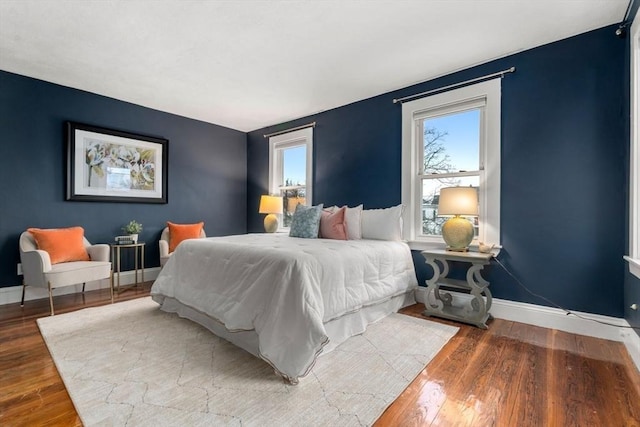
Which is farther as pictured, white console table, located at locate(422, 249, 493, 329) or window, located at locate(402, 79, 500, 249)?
window, located at locate(402, 79, 500, 249)

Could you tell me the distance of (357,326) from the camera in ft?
8.08

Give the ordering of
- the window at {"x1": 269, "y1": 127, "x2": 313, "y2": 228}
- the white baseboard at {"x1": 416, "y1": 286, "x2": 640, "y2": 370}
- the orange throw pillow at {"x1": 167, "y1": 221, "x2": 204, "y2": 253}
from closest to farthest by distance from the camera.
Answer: the white baseboard at {"x1": 416, "y1": 286, "x2": 640, "y2": 370} < the orange throw pillow at {"x1": 167, "y1": 221, "x2": 204, "y2": 253} < the window at {"x1": 269, "y1": 127, "x2": 313, "y2": 228}

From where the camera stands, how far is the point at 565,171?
258 centimetres

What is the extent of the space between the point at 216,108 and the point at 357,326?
142 inches

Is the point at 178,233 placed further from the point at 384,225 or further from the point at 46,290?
the point at 384,225

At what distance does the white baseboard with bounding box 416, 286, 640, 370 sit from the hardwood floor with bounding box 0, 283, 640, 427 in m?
0.07

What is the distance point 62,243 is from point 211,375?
268cm

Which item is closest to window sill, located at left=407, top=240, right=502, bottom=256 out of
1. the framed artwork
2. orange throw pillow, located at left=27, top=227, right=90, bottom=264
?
the framed artwork

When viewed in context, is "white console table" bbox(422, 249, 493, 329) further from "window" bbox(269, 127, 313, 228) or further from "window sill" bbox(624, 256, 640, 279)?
"window" bbox(269, 127, 313, 228)

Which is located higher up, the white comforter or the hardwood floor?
the white comforter

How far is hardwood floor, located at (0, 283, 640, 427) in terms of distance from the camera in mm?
1461

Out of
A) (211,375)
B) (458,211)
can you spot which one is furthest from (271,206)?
(211,375)

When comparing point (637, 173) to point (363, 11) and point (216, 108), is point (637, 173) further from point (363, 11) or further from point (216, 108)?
point (216, 108)

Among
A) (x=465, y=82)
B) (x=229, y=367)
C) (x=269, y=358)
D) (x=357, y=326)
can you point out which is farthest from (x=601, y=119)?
(x=229, y=367)
